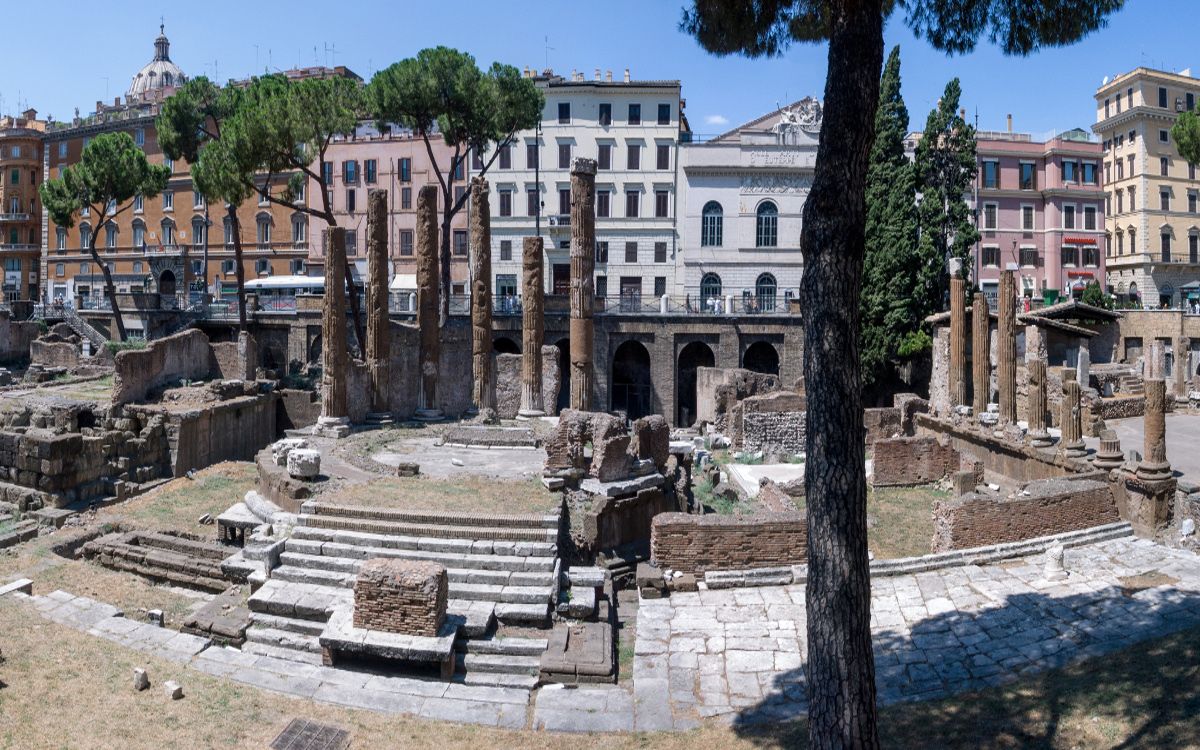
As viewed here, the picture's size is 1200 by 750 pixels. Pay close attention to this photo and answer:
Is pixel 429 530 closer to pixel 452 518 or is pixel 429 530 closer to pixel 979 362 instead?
pixel 452 518

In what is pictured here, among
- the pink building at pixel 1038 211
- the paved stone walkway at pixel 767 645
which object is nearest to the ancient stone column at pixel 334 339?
the paved stone walkway at pixel 767 645

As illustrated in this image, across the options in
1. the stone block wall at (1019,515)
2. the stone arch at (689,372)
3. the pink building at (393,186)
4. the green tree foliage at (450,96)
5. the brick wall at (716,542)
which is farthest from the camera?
the pink building at (393,186)

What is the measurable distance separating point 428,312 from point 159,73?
6650 centimetres

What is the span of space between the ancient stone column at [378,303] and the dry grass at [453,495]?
353 inches

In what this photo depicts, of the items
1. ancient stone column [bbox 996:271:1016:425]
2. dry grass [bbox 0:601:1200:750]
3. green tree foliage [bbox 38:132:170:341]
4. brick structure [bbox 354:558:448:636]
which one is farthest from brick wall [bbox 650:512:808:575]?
green tree foliage [bbox 38:132:170:341]

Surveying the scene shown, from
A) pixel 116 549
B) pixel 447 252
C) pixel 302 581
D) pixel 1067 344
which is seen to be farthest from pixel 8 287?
pixel 1067 344

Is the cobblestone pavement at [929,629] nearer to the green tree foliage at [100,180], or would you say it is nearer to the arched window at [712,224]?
the arched window at [712,224]

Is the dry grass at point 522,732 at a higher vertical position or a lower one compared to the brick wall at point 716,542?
lower

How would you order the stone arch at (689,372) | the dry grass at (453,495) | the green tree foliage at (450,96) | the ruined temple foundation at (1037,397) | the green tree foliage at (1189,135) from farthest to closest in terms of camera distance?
the stone arch at (689,372) → the green tree foliage at (450,96) → the green tree foliage at (1189,135) → the ruined temple foundation at (1037,397) → the dry grass at (453,495)

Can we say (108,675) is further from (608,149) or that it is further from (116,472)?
(608,149)

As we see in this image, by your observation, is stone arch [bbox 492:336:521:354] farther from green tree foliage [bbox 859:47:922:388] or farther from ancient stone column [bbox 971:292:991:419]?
ancient stone column [bbox 971:292:991:419]

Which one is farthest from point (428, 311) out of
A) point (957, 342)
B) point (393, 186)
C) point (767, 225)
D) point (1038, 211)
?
point (1038, 211)

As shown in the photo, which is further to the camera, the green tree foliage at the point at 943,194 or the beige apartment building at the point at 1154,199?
the beige apartment building at the point at 1154,199

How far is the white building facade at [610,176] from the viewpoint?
4288 cm
